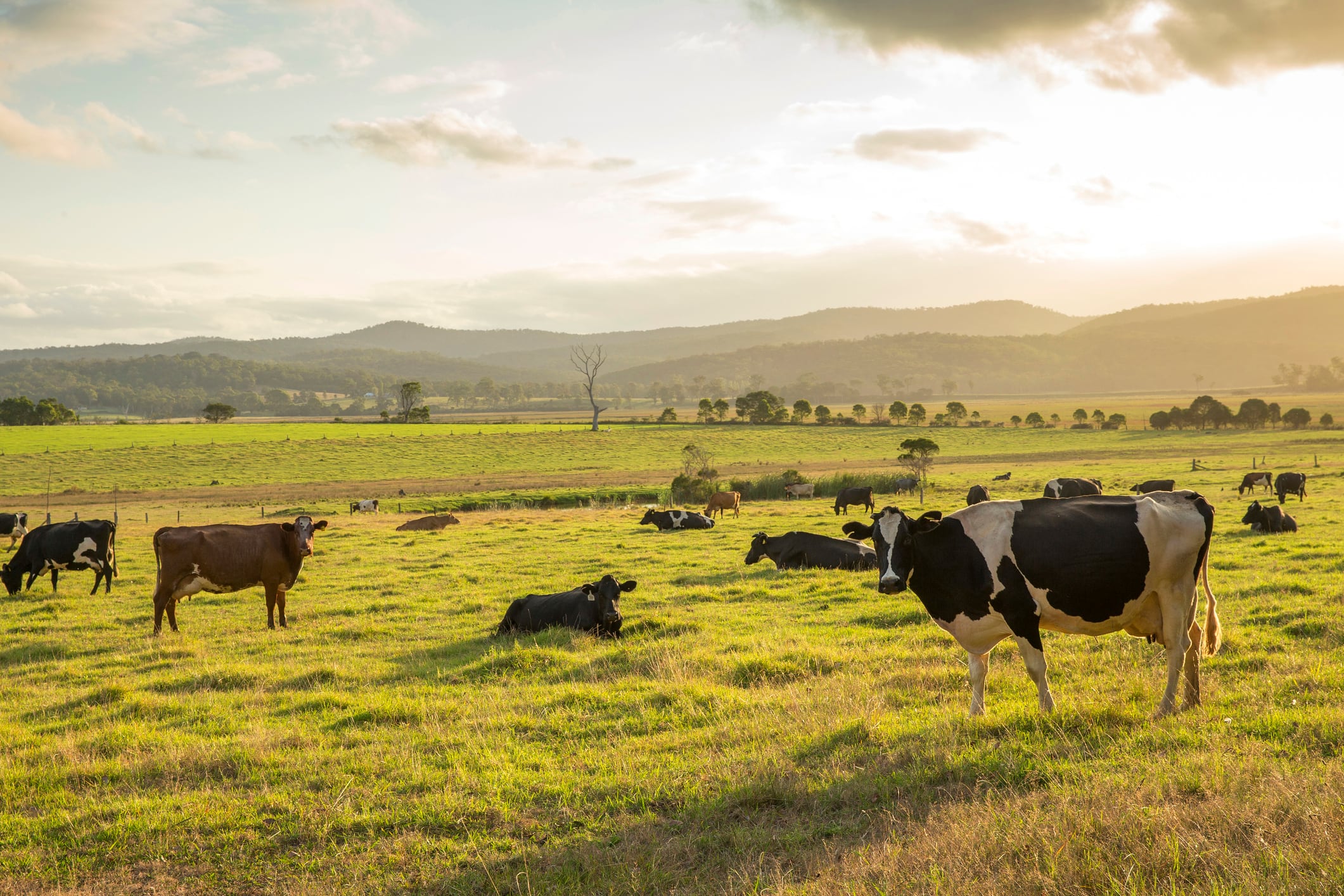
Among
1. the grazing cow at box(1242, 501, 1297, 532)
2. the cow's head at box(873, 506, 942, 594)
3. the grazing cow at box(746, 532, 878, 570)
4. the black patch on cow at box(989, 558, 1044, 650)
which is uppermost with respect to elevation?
the cow's head at box(873, 506, 942, 594)

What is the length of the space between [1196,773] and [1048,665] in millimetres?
3883

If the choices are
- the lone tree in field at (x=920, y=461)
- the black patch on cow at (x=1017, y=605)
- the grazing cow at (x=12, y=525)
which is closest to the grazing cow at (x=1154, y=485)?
the lone tree in field at (x=920, y=461)

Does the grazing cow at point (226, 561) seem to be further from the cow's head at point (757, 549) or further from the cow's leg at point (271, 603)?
the cow's head at point (757, 549)

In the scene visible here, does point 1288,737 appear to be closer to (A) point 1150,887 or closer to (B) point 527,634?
(A) point 1150,887

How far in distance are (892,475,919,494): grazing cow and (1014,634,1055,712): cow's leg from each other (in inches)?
1727

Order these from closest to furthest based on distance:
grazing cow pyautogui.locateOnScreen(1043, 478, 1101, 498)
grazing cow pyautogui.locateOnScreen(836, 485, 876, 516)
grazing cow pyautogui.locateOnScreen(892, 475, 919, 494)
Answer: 1. grazing cow pyautogui.locateOnScreen(1043, 478, 1101, 498)
2. grazing cow pyautogui.locateOnScreen(836, 485, 876, 516)
3. grazing cow pyautogui.locateOnScreen(892, 475, 919, 494)

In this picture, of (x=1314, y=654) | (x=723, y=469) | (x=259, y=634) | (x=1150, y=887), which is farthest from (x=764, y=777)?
(x=723, y=469)

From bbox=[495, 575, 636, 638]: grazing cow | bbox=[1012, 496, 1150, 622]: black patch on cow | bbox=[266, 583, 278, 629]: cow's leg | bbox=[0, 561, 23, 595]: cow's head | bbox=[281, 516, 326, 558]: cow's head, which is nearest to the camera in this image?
bbox=[1012, 496, 1150, 622]: black patch on cow

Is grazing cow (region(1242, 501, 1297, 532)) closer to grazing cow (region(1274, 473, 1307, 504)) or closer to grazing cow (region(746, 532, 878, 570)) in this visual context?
grazing cow (region(746, 532, 878, 570))

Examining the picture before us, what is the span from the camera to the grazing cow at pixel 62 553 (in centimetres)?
1911

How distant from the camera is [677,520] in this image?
33281mm

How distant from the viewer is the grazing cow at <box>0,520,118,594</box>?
1911 centimetres

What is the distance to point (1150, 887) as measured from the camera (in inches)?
184

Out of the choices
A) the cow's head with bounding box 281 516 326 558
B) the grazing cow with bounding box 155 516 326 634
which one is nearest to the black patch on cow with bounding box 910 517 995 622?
the grazing cow with bounding box 155 516 326 634
